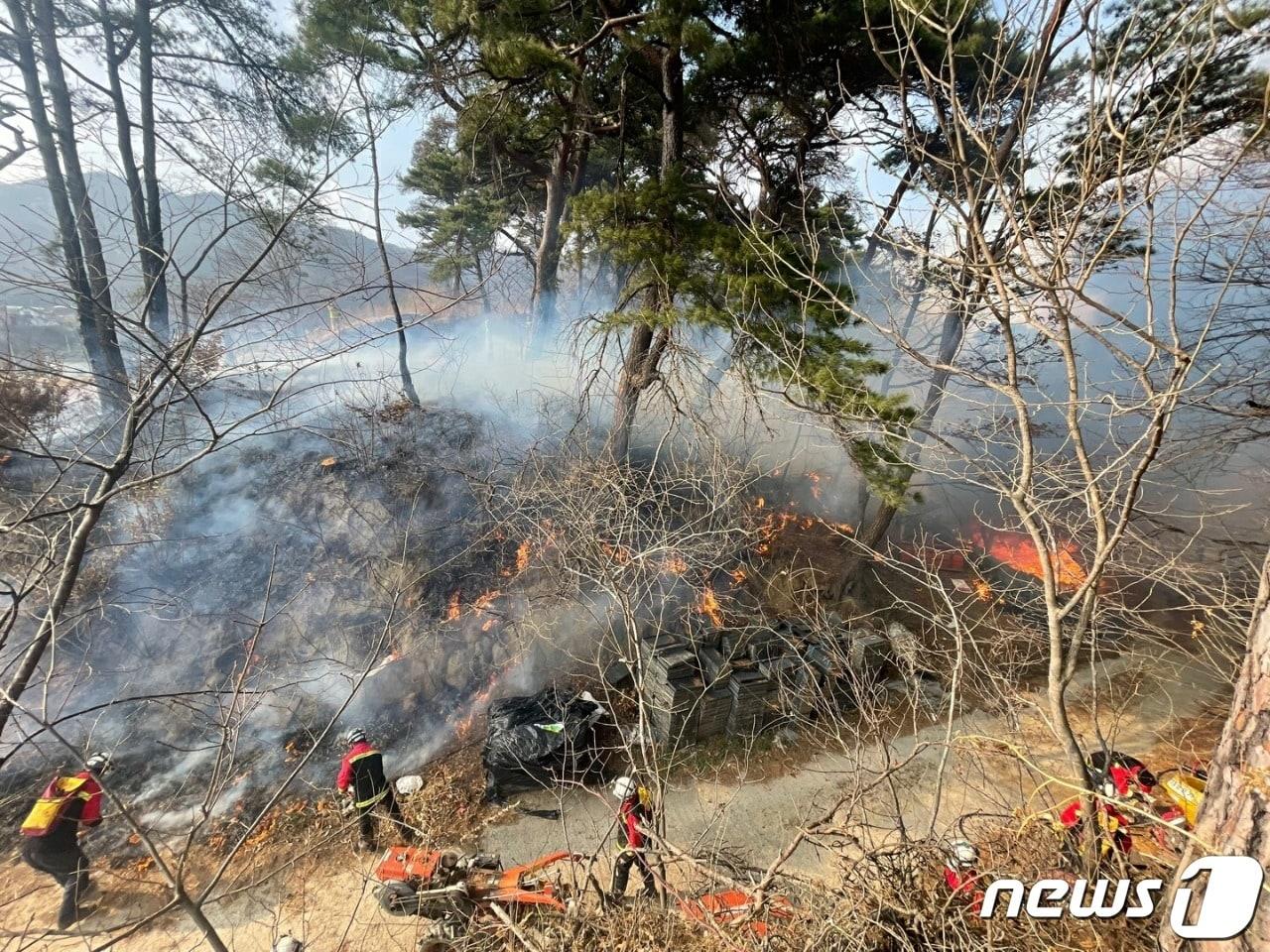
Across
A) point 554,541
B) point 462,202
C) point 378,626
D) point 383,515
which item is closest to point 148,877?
point 378,626

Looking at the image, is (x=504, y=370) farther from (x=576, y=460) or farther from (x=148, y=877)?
(x=148, y=877)

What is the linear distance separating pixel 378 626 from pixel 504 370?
304 inches

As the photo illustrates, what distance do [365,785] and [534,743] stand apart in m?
1.68

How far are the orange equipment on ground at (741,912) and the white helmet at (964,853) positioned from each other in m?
0.98

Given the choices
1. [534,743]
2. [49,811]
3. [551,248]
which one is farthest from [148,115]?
[534,743]

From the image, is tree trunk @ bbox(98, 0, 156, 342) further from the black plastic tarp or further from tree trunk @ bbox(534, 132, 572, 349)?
the black plastic tarp

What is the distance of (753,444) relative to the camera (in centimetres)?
977

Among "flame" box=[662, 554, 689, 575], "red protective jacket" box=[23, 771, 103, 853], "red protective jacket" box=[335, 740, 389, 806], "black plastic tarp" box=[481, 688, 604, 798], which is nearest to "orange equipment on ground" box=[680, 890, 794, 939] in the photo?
"black plastic tarp" box=[481, 688, 604, 798]

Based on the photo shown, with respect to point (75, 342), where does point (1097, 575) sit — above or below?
above

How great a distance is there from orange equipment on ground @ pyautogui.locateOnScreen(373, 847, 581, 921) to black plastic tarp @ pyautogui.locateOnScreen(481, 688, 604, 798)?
4.16 ft

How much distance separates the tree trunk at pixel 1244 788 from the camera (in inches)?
67.2

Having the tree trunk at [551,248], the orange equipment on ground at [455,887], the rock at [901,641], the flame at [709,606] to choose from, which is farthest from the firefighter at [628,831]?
the tree trunk at [551,248]

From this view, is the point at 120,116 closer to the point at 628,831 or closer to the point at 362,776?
the point at 362,776

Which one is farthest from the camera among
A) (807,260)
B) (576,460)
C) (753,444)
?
(753,444)
